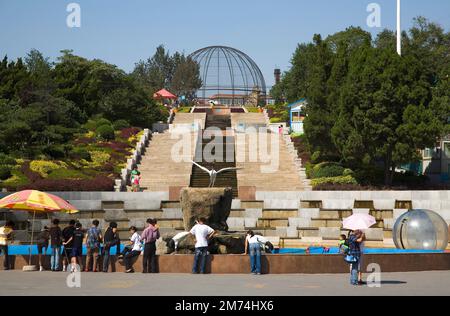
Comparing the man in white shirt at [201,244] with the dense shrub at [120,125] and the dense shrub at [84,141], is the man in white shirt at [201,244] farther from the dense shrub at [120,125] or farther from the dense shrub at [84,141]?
the dense shrub at [120,125]

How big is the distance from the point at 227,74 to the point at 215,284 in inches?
3598

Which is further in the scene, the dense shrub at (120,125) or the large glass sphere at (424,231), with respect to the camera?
the dense shrub at (120,125)

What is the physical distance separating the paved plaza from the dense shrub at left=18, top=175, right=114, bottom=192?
65.8 feet

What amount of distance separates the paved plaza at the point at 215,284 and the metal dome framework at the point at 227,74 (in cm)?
8712

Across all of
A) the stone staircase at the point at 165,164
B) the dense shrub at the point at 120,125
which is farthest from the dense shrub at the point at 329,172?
the dense shrub at the point at 120,125

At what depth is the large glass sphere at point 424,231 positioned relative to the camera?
2627 cm

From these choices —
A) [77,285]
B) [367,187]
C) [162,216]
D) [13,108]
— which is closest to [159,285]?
[77,285]

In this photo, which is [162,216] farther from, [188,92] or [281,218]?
[188,92]

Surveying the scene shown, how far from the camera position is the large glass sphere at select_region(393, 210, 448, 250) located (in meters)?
26.3

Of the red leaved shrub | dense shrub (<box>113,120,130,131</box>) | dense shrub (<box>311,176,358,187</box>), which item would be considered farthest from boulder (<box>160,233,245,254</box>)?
dense shrub (<box>113,120,130,131</box>)

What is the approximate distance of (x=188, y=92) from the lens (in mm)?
106125

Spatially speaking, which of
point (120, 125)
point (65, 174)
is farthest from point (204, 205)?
point (120, 125)

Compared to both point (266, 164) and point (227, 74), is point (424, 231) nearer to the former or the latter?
point (266, 164)

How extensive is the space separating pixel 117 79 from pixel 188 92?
30.8m
